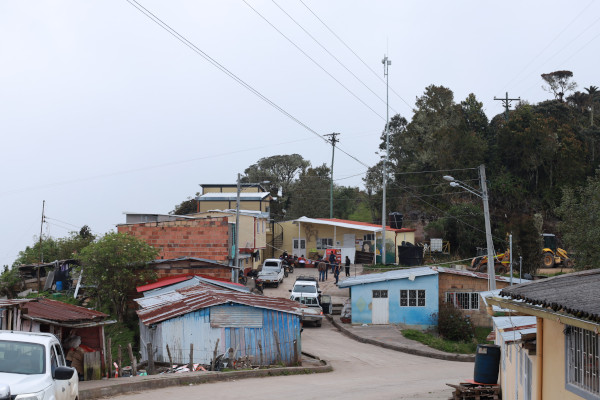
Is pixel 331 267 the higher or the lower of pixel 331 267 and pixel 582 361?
the higher

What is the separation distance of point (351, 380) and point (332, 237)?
38234 millimetres

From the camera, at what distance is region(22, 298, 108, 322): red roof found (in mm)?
17062

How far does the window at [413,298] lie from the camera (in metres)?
34.7

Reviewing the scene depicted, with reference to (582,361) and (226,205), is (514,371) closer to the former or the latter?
(582,361)

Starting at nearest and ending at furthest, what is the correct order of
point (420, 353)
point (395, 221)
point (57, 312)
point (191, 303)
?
1. point (57, 312)
2. point (191, 303)
3. point (420, 353)
4. point (395, 221)

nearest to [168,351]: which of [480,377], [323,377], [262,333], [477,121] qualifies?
[262,333]

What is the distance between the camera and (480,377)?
15.3 meters

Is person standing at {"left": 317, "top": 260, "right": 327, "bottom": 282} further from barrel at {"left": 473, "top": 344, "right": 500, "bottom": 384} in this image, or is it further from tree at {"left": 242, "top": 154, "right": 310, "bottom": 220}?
tree at {"left": 242, "top": 154, "right": 310, "bottom": 220}

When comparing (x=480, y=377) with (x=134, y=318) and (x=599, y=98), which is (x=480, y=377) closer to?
(x=134, y=318)

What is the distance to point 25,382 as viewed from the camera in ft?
26.2

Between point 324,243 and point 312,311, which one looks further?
point 324,243

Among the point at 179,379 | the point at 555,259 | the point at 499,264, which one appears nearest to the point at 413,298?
the point at 499,264

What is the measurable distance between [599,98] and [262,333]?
60147 mm

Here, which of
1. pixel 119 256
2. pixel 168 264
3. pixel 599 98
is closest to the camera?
pixel 119 256
